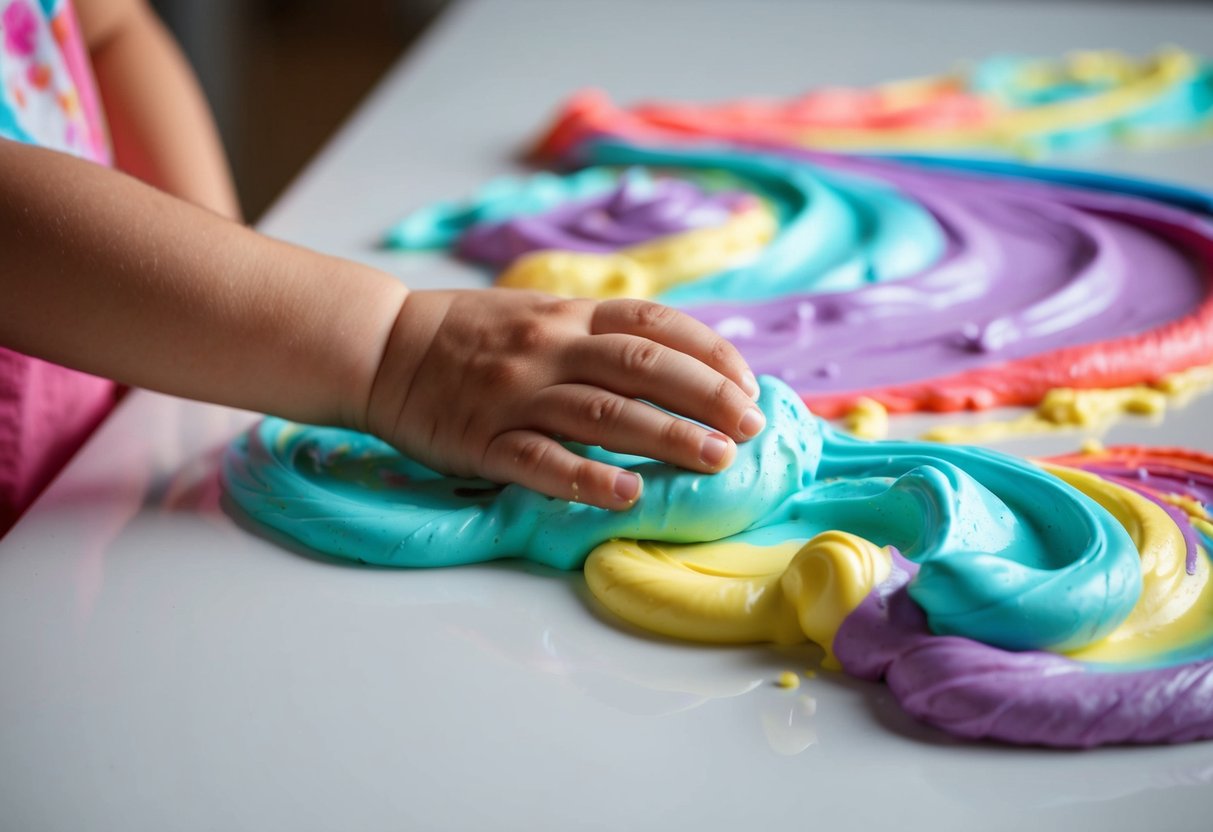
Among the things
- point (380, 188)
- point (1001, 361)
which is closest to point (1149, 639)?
point (1001, 361)

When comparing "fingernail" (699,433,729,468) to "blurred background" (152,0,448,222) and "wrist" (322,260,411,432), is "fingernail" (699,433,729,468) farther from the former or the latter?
"blurred background" (152,0,448,222)

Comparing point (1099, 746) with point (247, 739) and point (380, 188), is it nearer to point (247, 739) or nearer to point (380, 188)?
point (247, 739)

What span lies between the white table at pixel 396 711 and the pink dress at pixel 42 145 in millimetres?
85

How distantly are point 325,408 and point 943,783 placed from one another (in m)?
0.39

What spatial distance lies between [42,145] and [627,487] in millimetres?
486

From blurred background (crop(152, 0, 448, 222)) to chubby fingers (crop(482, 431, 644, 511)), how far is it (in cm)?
223

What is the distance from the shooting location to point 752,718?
0.51 m

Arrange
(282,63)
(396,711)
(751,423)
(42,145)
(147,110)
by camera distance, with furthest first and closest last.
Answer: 1. (282,63)
2. (147,110)
3. (42,145)
4. (751,423)
5. (396,711)

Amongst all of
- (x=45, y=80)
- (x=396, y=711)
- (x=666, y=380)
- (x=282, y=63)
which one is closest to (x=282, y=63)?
(x=282, y=63)

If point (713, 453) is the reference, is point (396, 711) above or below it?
below

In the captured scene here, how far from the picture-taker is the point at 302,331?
2.26ft

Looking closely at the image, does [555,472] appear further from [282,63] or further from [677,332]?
[282,63]

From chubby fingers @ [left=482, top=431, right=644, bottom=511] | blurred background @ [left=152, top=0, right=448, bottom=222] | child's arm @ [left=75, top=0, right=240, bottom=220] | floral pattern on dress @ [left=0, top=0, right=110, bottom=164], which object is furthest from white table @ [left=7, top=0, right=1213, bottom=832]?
blurred background @ [left=152, top=0, right=448, bottom=222]

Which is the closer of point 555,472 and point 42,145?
point 555,472
